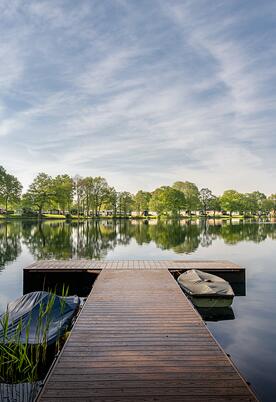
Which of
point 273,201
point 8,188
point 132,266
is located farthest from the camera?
point 273,201

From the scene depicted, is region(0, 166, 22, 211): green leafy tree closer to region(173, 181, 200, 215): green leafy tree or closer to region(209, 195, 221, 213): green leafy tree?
region(173, 181, 200, 215): green leafy tree

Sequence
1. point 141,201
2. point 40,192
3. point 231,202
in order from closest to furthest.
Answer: point 40,192 < point 141,201 < point 231,202

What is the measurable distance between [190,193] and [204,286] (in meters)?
108

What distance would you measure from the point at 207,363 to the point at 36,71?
3388 centimetres

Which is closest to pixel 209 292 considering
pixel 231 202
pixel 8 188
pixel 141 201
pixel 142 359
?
pixel 142 359

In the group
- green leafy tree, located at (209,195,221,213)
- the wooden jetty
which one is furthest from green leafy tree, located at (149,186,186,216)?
the wooden jetty

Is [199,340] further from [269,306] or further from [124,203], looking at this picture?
[124,203]

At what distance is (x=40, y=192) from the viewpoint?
85.0 metres

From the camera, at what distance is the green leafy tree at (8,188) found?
85125mm

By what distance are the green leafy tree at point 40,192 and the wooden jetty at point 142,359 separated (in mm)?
80043

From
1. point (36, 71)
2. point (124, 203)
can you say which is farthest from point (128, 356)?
point (124, 203)

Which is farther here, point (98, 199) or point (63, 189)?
point (98, 199)

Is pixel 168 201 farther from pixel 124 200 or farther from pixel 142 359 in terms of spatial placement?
pixel 142 359

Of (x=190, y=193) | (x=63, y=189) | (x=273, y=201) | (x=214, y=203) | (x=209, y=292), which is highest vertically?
(x=190, y=193)
